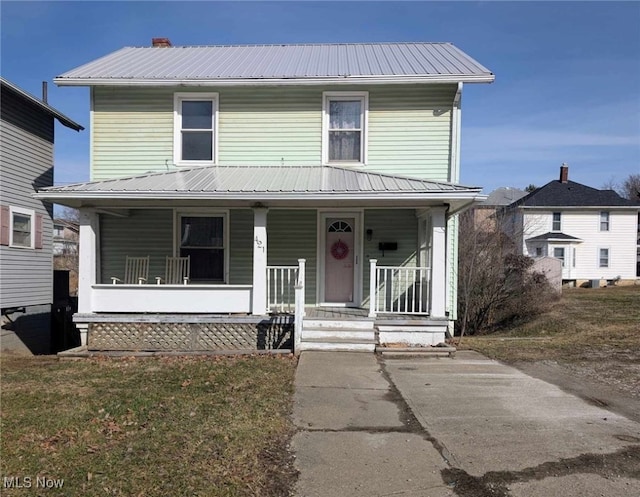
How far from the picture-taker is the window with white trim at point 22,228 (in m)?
12.5

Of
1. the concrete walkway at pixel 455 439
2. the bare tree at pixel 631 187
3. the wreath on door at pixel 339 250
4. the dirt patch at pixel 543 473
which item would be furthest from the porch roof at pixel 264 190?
the bare tree at pixel 631 187

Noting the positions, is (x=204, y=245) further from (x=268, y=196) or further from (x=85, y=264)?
(x=268, y=196)

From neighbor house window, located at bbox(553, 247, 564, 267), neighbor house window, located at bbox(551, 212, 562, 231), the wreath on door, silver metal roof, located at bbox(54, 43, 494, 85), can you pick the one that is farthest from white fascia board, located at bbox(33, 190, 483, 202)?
neighbor house window, located at bbox(551, 212, 562, 231)

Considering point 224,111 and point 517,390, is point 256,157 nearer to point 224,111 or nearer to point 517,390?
point 224,111

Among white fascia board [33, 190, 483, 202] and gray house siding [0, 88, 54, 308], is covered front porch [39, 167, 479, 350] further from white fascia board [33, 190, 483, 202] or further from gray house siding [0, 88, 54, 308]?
gray house siding [0, 88, 54, 308]

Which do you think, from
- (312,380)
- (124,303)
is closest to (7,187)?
(124,303)

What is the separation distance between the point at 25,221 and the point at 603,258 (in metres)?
33.1

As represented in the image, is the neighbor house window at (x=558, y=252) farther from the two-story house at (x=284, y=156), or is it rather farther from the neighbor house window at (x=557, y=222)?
the two-story house at (x=284, y=156)

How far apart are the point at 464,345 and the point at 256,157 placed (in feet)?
21.2

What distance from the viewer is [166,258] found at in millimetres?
11164

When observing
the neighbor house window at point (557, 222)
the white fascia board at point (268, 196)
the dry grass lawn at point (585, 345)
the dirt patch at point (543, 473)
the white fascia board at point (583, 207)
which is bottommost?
the dry grass lawn at point (585, 345)

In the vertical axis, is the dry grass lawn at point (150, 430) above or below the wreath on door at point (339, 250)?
below

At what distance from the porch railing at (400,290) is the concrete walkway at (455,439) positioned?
2403 millimetres

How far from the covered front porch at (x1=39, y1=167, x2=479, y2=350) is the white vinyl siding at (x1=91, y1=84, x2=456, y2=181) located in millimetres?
798
